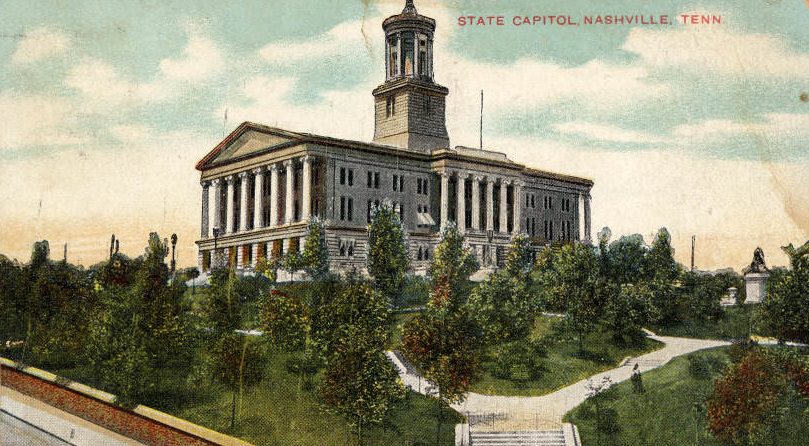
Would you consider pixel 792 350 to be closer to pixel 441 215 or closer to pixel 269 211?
pixel 441 215

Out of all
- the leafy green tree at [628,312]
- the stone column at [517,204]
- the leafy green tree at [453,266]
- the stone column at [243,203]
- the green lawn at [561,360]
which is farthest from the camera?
the stone column at [517,204]

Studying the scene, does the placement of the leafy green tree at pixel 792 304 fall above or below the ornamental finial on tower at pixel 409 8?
below

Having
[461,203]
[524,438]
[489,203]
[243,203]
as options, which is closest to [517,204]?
[489,203]

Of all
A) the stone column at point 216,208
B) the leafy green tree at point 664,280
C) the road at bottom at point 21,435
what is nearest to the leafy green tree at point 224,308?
the road at bottom at point 21,435

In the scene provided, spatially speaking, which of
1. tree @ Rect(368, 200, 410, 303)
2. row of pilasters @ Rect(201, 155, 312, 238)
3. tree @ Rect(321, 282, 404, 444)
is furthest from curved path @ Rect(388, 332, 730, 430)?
row of pilasters @ Rect(201, 155, 312, 238)

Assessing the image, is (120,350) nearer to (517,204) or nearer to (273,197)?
(273,197)

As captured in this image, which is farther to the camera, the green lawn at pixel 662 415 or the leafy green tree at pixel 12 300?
the leafy green tree at pixel 12 300

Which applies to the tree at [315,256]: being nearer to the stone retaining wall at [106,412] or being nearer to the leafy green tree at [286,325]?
the leafy green tree at [286,325]
